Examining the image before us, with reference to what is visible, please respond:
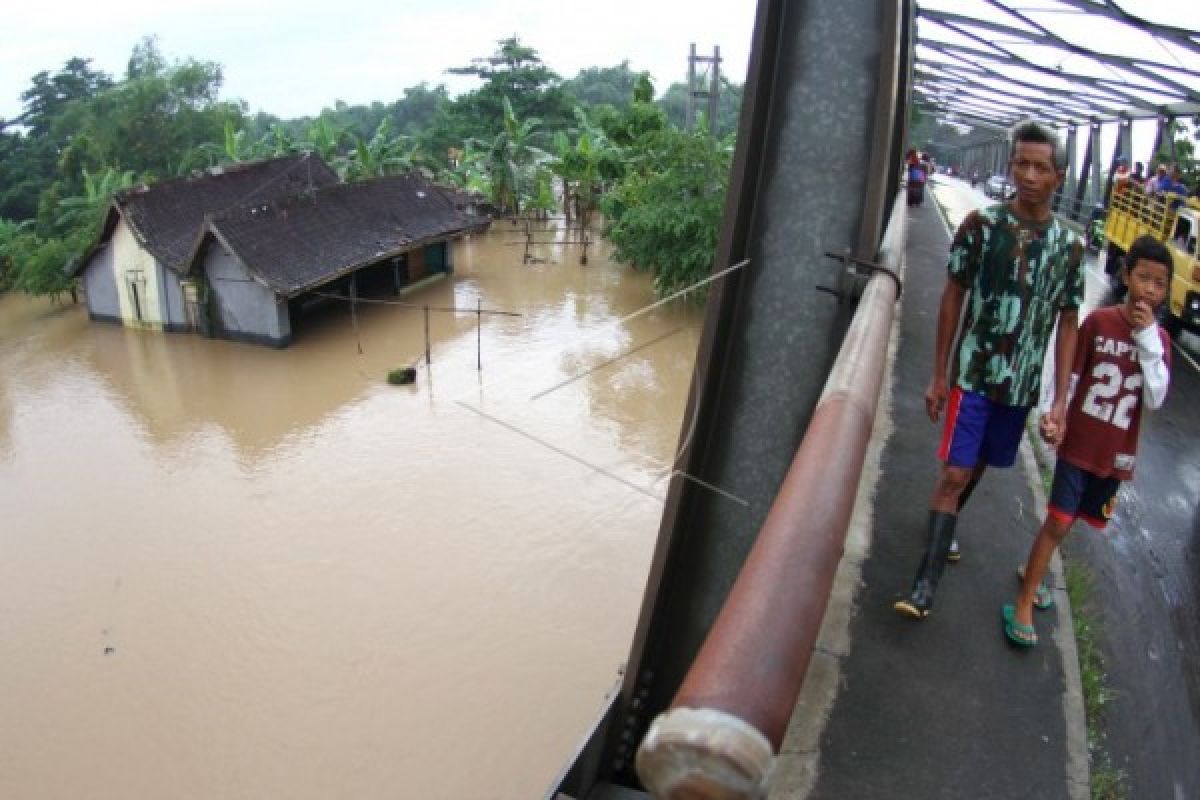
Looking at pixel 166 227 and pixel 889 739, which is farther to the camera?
pixel 166 227

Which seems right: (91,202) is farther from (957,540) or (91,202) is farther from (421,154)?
(957,540)

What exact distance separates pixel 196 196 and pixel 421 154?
1322 cm

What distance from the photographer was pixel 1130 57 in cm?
983

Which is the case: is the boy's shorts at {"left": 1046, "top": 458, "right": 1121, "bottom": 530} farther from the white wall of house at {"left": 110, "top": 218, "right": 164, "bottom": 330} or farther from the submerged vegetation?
the white wall of house at {"left": 110, "top": 218, "right": 164, "bottom": 330}

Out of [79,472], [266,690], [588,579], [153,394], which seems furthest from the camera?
[153,394]

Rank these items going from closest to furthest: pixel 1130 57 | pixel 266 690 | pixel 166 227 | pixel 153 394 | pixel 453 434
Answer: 1. pixel 266 690
2. pixel 1130 57
3. pixel 453 434
4. pixel 153 394
5. pixel 166 227

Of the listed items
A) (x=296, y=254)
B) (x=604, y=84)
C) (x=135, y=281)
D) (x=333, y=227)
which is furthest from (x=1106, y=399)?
(x=604, y=84)

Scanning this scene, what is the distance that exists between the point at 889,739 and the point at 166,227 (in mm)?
18368

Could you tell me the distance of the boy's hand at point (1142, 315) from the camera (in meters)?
2.87

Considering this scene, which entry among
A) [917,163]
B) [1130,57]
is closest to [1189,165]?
[917,163]

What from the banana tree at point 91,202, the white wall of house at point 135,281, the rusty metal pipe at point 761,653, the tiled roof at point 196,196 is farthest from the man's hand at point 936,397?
the banana tree at point 91,202

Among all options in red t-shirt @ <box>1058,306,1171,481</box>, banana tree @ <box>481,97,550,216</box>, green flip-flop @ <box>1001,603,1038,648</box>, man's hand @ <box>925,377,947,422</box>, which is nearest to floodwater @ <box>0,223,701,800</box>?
man's hand @ <box>925,377,947,422</box>

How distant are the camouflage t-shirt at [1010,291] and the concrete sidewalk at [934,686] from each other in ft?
2.81

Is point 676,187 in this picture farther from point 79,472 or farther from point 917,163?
point 79,472
